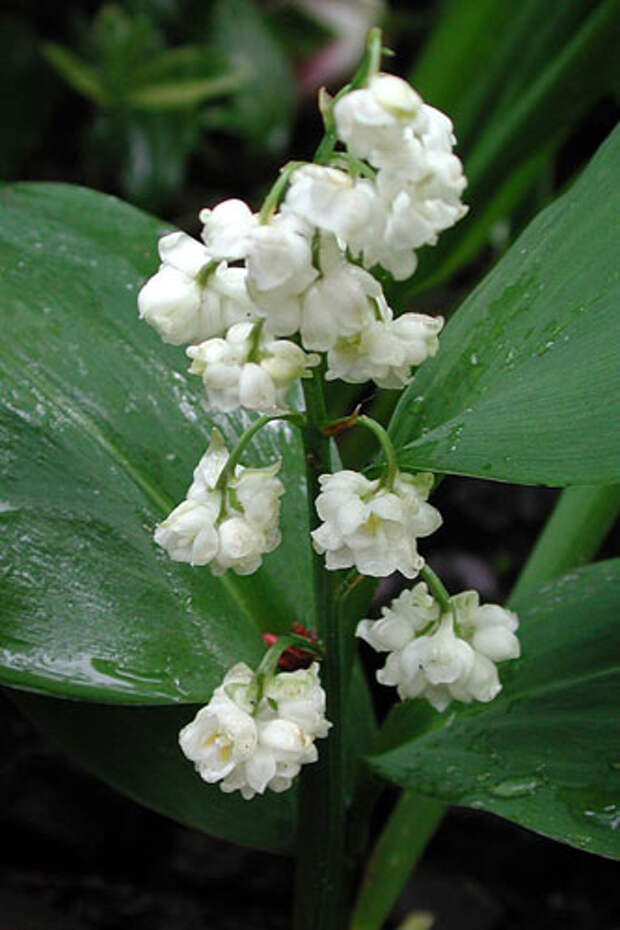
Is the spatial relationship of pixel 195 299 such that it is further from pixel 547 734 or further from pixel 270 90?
pixel 270 90

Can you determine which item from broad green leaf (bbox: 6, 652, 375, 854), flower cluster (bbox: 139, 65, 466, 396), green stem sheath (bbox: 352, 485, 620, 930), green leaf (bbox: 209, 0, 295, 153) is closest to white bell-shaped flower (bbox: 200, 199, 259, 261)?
flower cluster (bbox: 139, 65, 466, 396)

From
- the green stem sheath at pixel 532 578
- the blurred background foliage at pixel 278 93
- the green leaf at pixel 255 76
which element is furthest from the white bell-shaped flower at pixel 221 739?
the green leaf at pixel 255 76

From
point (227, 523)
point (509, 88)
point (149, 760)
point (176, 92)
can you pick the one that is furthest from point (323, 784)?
point (176, 92)

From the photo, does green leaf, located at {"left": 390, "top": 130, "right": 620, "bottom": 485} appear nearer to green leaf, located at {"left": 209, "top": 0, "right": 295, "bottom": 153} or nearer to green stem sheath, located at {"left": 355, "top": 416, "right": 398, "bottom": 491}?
green stem sheath, located at {"left": 355, "top": 416, "right": 398, "bottom": 491}

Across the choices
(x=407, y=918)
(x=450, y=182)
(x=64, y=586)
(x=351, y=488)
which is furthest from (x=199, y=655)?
(x=407, y=918)

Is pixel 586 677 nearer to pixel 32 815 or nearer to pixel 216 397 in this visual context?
pixel 216 397
